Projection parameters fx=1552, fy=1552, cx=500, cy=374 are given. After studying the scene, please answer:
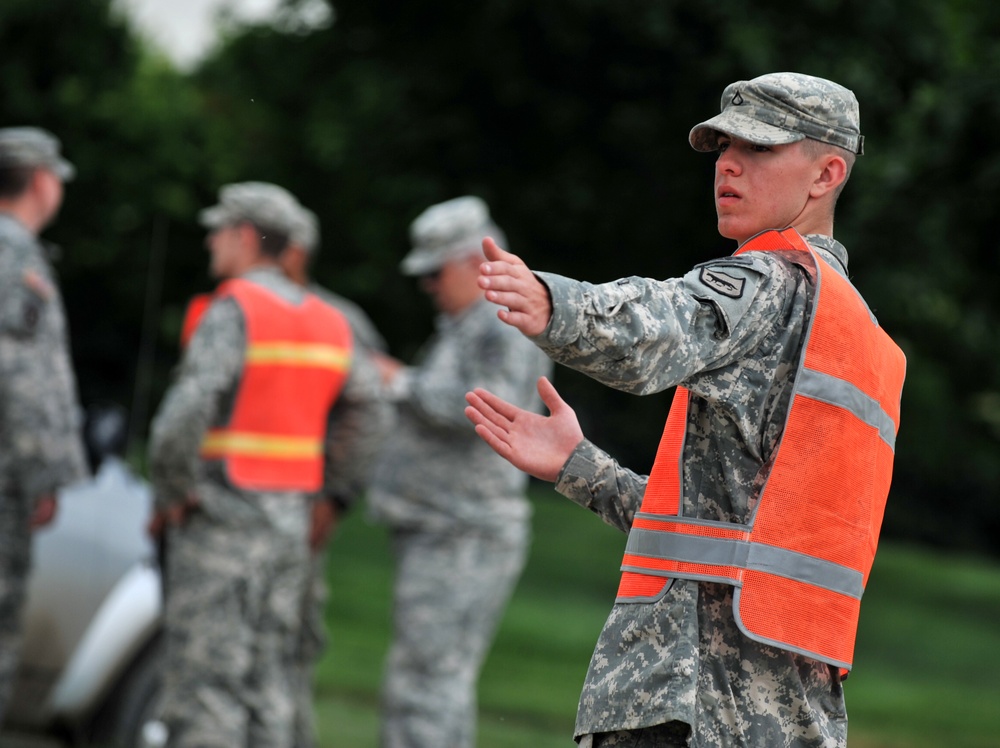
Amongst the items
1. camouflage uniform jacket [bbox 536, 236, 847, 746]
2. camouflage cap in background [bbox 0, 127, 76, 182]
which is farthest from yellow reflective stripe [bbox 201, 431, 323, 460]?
camouflage uniform jacket [bbox 536, 236, 847, 746]

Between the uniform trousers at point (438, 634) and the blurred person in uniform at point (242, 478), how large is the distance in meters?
0.46

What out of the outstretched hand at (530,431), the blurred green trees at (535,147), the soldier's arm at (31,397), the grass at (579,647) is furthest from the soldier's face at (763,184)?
the blurred green trees at (535,147)

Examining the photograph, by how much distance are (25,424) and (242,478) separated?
894 mm

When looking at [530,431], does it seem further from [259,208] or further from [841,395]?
[259,208]

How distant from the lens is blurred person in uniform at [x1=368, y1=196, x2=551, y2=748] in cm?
673

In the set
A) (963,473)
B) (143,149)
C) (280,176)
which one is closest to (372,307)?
(280,176)

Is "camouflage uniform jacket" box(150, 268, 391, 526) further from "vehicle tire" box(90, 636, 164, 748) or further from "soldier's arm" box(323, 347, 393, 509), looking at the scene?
"vehicle tire" box(90, 636, 164, 748)

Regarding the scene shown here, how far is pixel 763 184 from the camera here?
10.1 ft

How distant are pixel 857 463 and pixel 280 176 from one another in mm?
17413

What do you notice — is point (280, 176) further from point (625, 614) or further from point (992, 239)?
point (625, 614)

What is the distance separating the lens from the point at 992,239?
11406 millimetres

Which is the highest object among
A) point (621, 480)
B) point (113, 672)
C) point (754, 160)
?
point (754, 160)

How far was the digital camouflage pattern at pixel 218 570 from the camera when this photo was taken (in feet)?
20.3

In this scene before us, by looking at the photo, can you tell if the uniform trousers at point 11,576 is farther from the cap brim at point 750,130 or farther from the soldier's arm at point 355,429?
the cap brim at point 750,130
